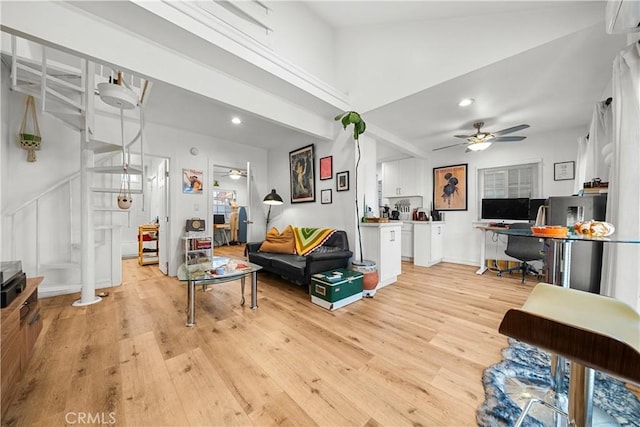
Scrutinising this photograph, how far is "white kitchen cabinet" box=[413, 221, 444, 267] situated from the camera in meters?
4.60

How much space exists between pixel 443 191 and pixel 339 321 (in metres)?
4.19

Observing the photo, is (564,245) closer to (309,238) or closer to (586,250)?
(586,250)

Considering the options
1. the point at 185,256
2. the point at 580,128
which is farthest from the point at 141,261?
the point at 580,128

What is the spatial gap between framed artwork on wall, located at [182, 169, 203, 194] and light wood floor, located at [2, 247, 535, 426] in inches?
76.6

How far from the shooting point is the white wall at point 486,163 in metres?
3.86

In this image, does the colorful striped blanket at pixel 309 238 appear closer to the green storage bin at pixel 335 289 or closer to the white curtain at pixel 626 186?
the green storage bin at pixel 335 289

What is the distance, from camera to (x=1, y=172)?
2.47 metres

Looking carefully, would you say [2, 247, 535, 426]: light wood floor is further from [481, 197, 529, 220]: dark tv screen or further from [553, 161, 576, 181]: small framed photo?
[553, 161, 576, 181]: small framed photo

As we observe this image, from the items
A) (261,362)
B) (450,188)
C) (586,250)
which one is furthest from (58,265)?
(450,188)

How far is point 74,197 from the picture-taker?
9.89 feet

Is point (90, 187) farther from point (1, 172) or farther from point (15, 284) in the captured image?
point (15, 284)

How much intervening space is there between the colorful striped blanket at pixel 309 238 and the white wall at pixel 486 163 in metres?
3.04

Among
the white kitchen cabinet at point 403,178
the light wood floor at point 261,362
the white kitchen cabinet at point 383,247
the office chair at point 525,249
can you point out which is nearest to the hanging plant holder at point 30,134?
the light wood floor at point 261,362

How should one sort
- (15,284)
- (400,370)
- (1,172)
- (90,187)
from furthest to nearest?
(90,187) < (1,172) < (400,370) < (15,284)
